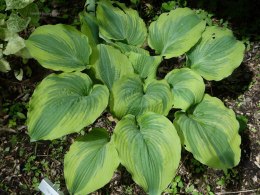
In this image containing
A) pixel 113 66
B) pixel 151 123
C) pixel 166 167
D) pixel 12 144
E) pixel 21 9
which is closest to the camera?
pixel 166 167

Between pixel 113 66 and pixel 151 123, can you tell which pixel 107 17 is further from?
pixel 151 123

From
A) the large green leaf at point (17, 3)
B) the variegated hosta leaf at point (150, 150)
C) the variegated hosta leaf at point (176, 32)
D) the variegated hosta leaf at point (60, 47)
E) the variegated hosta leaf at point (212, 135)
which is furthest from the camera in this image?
the variegated hosta leaf at point (176, 32)

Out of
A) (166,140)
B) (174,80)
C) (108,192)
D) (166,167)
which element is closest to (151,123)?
(166,140)

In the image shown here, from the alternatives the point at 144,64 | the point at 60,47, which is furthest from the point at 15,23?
the point at 144,64

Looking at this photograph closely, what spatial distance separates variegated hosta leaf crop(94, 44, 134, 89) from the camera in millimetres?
1987

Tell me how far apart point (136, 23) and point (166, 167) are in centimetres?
94

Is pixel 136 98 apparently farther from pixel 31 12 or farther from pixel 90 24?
pixel 31 12

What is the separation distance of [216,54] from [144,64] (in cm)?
43

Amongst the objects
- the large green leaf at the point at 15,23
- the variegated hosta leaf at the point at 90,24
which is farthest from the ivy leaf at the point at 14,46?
the variegated hosta leaf at the point at 90,24

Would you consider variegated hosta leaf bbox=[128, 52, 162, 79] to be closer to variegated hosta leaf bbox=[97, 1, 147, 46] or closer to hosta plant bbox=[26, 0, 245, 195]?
hosta plant bbox=[26, 0, 245, 195]

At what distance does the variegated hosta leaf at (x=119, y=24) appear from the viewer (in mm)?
2127

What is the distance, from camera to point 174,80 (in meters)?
2.07

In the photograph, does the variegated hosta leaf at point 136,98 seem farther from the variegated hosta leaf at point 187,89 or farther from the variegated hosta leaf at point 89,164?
the variegated hosta leaf at point 89,164

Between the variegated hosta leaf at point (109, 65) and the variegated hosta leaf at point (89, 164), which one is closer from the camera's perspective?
the variegated hosta leaf at point (89, 164)
